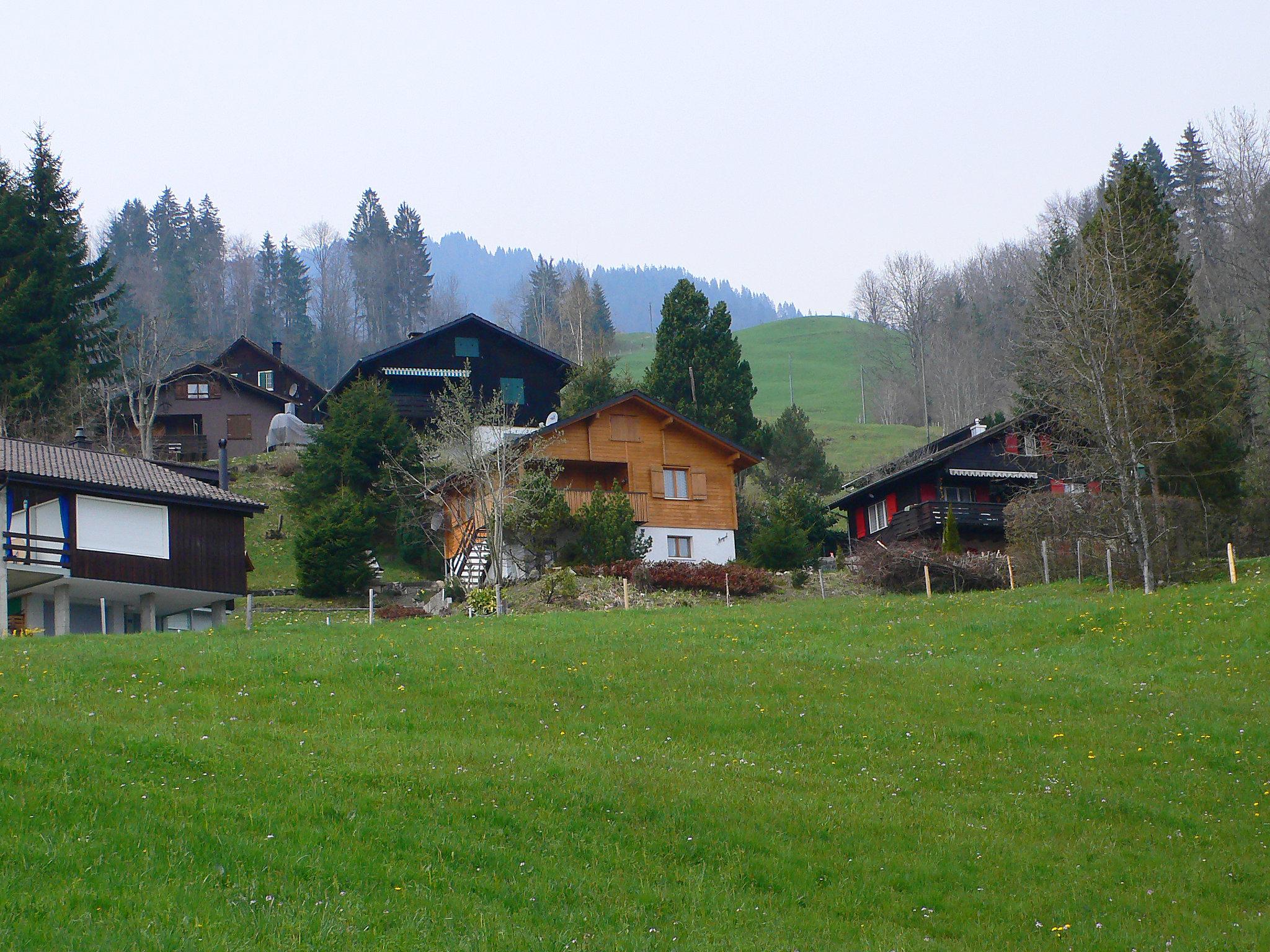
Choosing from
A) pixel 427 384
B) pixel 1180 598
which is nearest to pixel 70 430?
pixel 427 384

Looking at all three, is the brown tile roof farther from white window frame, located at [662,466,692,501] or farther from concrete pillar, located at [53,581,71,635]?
white window frame, located at [662,466,692,501]

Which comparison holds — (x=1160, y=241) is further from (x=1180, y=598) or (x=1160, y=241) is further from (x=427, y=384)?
(x=427, y=384)

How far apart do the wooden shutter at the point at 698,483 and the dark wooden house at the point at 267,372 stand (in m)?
41.0

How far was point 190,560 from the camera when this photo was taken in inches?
1551

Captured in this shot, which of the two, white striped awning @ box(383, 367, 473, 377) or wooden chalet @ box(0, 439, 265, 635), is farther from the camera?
white striped awning @ box(383, 367, 473, 377)

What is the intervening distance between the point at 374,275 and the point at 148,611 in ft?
328

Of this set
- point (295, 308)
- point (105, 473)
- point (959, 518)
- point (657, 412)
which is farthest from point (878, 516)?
point (295, 308)

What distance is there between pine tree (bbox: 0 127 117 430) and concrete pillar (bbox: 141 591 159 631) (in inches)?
827

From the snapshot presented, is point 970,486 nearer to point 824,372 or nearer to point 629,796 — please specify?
point 629,796

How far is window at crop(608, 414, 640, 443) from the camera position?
170 feet

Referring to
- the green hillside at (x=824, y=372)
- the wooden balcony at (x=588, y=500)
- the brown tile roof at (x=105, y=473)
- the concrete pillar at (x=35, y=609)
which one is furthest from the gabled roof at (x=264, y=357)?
the concrete pillar at (x=35, y=609)

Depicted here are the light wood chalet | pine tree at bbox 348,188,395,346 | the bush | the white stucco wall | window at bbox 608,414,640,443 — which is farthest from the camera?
pine tree at bbox 348,188,395,346

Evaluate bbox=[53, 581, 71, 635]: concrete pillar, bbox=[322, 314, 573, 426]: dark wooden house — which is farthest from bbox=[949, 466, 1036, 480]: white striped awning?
bbox=[53, 581, 71, 635]: concrete pillar

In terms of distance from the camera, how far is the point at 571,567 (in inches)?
1775
